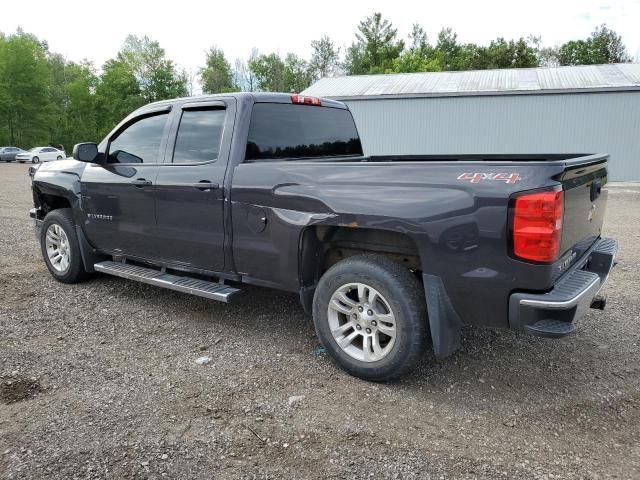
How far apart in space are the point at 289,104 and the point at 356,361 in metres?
2.27

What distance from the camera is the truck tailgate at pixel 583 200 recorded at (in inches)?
116

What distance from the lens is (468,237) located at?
294 cm

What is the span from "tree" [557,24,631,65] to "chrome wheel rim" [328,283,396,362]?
69207 millimetres

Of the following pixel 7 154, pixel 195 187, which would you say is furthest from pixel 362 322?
pixel 7 154

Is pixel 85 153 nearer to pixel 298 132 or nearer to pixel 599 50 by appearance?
pixel 298 132

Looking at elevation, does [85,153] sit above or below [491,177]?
above

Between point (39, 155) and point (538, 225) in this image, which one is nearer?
point (538, 225)

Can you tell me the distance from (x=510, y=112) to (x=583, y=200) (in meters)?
20.4

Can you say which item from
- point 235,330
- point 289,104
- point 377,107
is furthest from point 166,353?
point 377,107

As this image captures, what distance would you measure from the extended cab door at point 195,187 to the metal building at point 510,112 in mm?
19978

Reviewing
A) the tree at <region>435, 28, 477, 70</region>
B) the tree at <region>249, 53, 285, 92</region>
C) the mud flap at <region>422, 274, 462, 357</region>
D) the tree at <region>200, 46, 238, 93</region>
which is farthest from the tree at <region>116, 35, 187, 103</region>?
the mud flap at <region>422, 274, 462, 357</region>

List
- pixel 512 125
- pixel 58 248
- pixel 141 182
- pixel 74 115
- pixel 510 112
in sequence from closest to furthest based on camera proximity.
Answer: pixel 141 182, pixel 58 248, pixel 510 112, pixel 512 125, pixel 74 115

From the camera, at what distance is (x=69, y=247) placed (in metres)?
5.52

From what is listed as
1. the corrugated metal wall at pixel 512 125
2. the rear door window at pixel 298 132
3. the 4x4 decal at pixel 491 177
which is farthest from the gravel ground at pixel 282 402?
the corrugated metal wall at pixel 512 125
